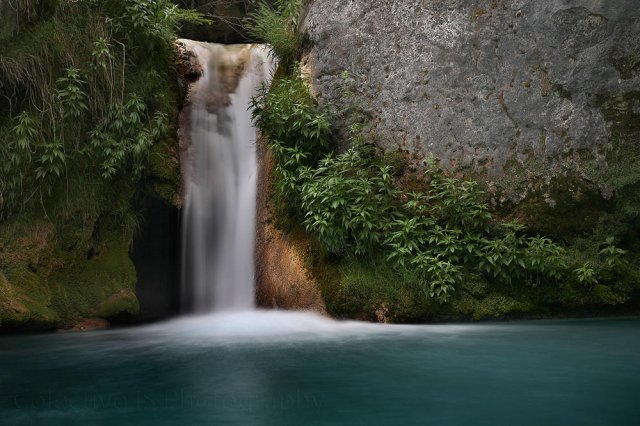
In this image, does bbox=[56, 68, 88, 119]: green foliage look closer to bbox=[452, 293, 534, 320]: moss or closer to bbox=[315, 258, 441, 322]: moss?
bbox=[315, 258, 441, 322]: moss

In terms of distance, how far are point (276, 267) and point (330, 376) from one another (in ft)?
11.8

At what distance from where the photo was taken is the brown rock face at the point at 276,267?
23.9 feet

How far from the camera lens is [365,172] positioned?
7.13 metres

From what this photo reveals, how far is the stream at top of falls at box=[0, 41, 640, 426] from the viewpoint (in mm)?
3338

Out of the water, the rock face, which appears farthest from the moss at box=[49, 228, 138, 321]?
the rock face

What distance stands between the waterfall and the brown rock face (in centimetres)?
17

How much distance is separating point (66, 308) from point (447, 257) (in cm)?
435

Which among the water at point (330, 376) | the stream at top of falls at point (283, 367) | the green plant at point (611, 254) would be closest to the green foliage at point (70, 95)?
the stream at top of falls at point (283, 367)

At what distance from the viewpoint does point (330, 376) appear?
13.7 feet

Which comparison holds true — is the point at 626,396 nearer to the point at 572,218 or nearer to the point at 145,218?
the point at 572,218

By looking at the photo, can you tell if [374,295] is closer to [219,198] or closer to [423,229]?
[423,229]

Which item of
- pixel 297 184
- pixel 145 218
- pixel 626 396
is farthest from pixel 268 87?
pixel 626 396

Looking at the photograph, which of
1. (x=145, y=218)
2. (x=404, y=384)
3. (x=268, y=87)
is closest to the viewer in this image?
(x=404, y=384)

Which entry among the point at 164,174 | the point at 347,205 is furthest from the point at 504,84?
the point at 164,174
